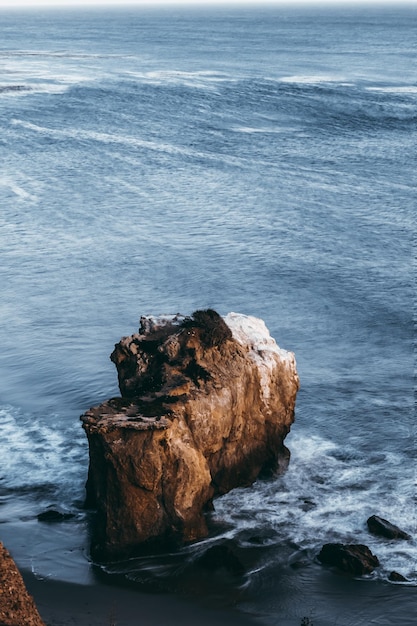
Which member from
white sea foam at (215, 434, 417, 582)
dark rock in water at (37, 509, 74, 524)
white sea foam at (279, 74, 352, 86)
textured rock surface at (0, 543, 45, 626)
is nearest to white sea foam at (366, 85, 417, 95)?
white sea foam at (279, 74, 352, 86)

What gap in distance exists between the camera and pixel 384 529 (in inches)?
867

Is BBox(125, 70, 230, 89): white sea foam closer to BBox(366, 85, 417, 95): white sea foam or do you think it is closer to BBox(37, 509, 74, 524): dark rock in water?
BBox(366, 85, 417, 95): white sea foam

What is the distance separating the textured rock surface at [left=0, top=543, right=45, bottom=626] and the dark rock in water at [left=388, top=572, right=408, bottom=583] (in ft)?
26.4

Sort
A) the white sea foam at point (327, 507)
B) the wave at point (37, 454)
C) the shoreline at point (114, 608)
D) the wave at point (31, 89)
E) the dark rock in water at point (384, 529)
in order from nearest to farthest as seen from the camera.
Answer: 1. the shoreline at point (114, 608)
2. the white sea foam at point (327, 507)
3. the dark rock in water at point (384, 529)
4. the wave at point (37, 454)
5. the wave at point (31, 89)

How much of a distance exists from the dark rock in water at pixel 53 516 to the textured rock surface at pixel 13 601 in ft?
20.8

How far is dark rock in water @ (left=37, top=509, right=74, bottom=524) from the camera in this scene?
22.4 metres

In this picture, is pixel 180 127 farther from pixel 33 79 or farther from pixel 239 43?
pixel 239 43

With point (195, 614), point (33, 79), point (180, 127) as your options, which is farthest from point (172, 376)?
point (33, 79)

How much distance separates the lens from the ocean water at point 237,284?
21.2 m

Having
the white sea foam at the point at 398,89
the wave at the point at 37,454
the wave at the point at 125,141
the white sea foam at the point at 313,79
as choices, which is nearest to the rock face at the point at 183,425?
the wave at the point at 37,454

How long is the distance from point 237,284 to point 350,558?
928 inches

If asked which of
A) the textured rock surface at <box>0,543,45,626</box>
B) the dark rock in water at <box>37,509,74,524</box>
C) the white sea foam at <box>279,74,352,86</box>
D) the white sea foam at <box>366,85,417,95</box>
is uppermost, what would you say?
the white sea foam at <box>279,74,352,86</box>

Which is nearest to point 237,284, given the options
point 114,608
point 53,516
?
point 53,516

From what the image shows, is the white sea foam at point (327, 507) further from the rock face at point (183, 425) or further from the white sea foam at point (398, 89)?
the white sea foam at point (398, 89)
